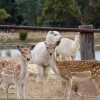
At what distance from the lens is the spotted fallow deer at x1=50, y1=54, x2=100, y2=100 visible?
25.1ft

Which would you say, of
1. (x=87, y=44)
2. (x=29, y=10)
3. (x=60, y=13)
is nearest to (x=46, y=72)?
(x=87, y=44)

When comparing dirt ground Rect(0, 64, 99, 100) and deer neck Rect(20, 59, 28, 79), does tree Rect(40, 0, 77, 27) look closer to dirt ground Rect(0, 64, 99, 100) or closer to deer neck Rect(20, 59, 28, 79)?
dirt ground Rect(0, 64, 99, 100)

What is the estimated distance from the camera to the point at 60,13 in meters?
54.6

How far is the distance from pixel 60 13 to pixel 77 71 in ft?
154

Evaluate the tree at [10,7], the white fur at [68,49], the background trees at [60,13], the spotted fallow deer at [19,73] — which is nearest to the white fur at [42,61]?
the spotted fallow deer at [19,73]

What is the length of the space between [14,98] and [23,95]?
34 cm

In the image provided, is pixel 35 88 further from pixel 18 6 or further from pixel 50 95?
pixel 18 6

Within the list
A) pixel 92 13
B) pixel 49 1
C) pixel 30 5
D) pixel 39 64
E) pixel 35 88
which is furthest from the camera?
pixel 30 5

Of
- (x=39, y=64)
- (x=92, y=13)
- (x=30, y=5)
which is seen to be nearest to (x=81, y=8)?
(x=92, y=13)

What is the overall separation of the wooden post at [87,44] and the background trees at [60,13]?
144ft

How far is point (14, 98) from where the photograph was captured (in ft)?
26.0

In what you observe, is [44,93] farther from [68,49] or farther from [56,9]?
[56,9]

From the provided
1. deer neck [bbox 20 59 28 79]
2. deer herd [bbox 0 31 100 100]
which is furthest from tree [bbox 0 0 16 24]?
deer neck [bbox 20 59 28 79]

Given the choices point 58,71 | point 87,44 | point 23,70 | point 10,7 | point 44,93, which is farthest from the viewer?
point 10,7
